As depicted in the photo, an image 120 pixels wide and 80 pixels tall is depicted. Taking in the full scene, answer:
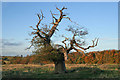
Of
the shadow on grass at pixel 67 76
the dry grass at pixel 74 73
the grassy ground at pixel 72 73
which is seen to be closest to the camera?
the shadow on grass at pixel 67 76

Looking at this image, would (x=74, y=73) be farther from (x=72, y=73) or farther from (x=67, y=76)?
(x=67, y=76)

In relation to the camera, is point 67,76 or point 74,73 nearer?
point 67,76

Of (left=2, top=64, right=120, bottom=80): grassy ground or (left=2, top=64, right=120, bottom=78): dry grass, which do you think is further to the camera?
(left=2, top=64, right=120, bottom=78): dry grass

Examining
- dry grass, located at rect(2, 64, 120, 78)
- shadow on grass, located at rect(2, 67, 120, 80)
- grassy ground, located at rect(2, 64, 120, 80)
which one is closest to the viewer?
shadow on grass, located at rect(2, 67, 120, 80)

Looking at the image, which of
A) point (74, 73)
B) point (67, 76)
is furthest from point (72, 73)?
point (67, 76)

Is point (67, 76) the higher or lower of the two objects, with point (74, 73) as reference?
higher

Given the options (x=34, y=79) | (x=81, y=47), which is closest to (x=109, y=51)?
(x=81, y=47)

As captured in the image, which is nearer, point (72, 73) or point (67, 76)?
point (67, 76)

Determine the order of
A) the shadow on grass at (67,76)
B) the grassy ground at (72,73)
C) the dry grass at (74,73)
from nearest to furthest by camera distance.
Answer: the shadow on grass at (67,76)
the grassy ground at (72,73)
the dry grass at (74,73)

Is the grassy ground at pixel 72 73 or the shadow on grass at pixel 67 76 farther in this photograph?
the grassy ground at pixel 72 73

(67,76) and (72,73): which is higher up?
(67,76)

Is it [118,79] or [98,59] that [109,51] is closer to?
[98,59]

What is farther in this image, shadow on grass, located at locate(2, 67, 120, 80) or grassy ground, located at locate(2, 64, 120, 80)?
grassy ground, located at locate(2, 64, 120, 80)

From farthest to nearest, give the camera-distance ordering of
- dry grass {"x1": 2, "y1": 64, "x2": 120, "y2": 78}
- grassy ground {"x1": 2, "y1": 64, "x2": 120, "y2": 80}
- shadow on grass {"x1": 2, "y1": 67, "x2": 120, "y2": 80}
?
dry grass {"x1": 2, "y1": 64, "x2": 120, "y2": 78}
grassy ground {"x1": 2, "y1": 64, "x2": 120, "y2": 80}
shadow on grass {"x1": 2, "y1": 67, "x2": 120, "y2": 80}
